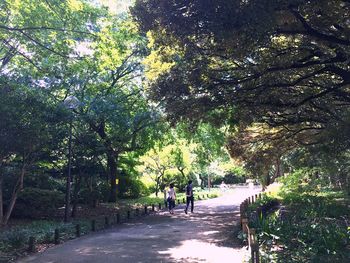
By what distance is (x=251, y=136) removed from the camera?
22688 millimetres

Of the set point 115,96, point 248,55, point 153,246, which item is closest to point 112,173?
point 115,96

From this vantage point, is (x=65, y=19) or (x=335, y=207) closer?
(x=65, y=19)

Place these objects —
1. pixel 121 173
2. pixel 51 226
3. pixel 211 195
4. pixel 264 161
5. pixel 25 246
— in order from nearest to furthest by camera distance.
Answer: pixel 25 246
pixel 51 226
pixel 264 161
pixel 121 173
pixel 211 195

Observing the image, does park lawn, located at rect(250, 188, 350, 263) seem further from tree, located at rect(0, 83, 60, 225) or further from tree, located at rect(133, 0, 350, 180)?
tree, located at rect(0, 83, 60, 225)

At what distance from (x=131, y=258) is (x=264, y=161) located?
1745cm

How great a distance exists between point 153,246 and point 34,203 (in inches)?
340

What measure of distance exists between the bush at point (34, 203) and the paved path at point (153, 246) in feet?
13.7

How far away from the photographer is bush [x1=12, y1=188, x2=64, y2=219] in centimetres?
1759

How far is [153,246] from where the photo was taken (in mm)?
11328

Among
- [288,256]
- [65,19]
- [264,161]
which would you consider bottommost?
[288,256]

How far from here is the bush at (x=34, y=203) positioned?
57.7 ft

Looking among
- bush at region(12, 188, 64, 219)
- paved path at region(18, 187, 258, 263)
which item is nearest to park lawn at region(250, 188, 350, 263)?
paved path at region(18, 187, 258, 263)

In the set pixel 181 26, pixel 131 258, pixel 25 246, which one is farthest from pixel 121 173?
pixel 181 26

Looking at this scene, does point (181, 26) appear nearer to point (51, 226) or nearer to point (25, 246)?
point (25, 246)
